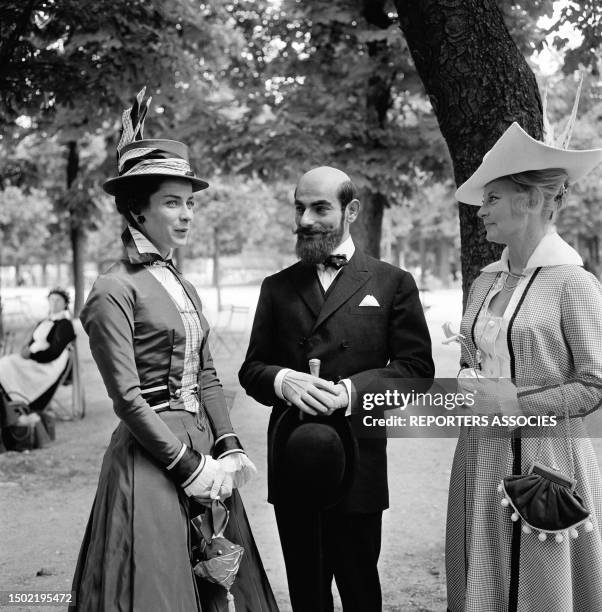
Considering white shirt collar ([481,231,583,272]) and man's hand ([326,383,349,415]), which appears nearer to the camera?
white shirt collar ([481,231,583,272])

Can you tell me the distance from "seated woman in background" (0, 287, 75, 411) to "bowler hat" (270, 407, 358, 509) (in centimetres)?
649

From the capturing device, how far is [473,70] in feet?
12.6

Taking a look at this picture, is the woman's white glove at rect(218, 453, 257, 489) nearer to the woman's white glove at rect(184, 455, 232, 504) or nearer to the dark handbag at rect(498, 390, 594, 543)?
the woman's white glove at rect(184, 455, 232, 504)

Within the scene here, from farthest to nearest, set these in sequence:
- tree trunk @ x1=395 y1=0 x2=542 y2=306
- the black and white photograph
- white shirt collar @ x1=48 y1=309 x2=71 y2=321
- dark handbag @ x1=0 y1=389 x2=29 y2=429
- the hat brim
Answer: white shirt collar @ x1=48 y1=309 x2=71 y2=321, dark handbag @ x1=0 y1=389 x2=29 y2=429, tree trunk @ x1=395 y1=0 x2=542 y2=306, the hat brim, the black and white photograph

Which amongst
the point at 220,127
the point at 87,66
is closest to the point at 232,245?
the point at 220,127

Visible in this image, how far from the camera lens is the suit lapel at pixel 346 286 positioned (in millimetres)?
3127

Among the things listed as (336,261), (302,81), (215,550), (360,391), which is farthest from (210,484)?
(302,81)

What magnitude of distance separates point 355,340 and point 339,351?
80 millimetres

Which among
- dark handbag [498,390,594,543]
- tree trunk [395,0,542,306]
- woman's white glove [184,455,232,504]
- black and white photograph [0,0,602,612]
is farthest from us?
tree trunk [395,0,542,306]

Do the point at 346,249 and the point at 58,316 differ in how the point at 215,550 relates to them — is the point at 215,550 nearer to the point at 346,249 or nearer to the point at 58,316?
the point at 346,249

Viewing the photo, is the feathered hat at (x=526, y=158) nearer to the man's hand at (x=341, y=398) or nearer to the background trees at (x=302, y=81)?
the man's hand at (x=341, y=398)

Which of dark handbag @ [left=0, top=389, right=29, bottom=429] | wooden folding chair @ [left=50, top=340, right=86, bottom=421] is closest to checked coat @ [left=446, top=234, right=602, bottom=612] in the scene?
dark handbag @ [left=0, top=389, right=29, bottom=429]

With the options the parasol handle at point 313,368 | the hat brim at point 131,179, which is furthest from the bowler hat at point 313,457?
the hat brim at point 131,179

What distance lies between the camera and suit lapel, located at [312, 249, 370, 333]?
3127 mm
